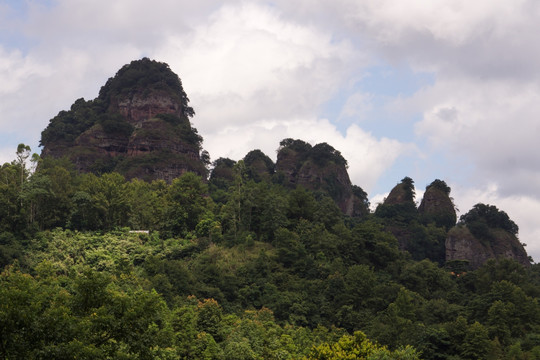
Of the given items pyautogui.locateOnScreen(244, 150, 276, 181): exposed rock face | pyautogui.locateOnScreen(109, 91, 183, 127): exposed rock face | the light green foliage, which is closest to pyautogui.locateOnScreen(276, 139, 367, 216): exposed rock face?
pyautogui.locateOnScreen(244, 150, 276, 181): exposed rock face

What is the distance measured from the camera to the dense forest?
1305 inches

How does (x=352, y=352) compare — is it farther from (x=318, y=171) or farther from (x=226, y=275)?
(x=318, y=171)

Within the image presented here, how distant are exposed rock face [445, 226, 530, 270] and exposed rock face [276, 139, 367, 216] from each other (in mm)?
19975

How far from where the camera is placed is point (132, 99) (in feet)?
310

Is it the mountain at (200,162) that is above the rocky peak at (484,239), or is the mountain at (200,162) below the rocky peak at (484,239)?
above

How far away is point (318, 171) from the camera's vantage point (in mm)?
94562

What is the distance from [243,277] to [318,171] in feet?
150

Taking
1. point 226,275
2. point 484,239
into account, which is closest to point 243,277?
point 226,275

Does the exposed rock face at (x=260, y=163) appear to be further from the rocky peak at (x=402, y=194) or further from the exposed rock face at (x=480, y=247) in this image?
the exposed rock face at (x=480, y=247)

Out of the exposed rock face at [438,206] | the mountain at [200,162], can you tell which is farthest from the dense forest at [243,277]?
the exposed rock face at [438,206]

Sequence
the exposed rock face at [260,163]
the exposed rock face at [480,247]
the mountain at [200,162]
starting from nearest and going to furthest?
the exposed rock face at [480,247]
the mountain at [200,162]
the exposed rock face at [260,163]

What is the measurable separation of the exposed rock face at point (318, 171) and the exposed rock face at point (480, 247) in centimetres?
1997

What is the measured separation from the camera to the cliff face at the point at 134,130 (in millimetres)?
83125

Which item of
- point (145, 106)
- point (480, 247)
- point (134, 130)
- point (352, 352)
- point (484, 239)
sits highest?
point (145, 106)
